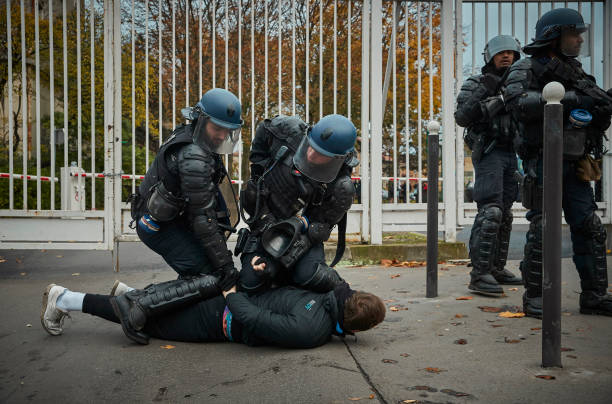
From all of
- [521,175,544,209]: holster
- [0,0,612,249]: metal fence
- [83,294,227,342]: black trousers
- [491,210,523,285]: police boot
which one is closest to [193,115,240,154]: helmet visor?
[83,294,227,342]: black trousers

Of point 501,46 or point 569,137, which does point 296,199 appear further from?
point 501,46

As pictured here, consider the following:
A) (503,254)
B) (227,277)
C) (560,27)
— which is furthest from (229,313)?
(503,254)

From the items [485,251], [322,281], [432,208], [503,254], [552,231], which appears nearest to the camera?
[552,231]

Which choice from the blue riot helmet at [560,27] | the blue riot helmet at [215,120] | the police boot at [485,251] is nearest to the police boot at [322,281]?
the blue riot helmet at [215,120]

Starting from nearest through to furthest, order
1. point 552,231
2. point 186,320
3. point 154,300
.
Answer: point 552,231
point 154,300
point 186,320

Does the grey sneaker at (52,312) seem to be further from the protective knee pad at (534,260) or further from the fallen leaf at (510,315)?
the protective knee pad at (534,260)

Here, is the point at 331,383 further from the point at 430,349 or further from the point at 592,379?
the point at 592,379

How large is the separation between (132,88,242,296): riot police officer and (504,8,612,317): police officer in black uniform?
6.24ft

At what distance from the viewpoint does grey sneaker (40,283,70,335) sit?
3395 mm

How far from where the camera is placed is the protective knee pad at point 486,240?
15.3 feet

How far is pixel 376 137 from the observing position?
6.67m

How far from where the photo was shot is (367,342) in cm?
331

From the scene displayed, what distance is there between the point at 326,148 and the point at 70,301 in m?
1.75

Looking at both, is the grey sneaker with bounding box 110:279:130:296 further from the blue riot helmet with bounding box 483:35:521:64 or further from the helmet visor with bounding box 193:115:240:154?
the blue riot helmet with bounding box 483:35:521:64
